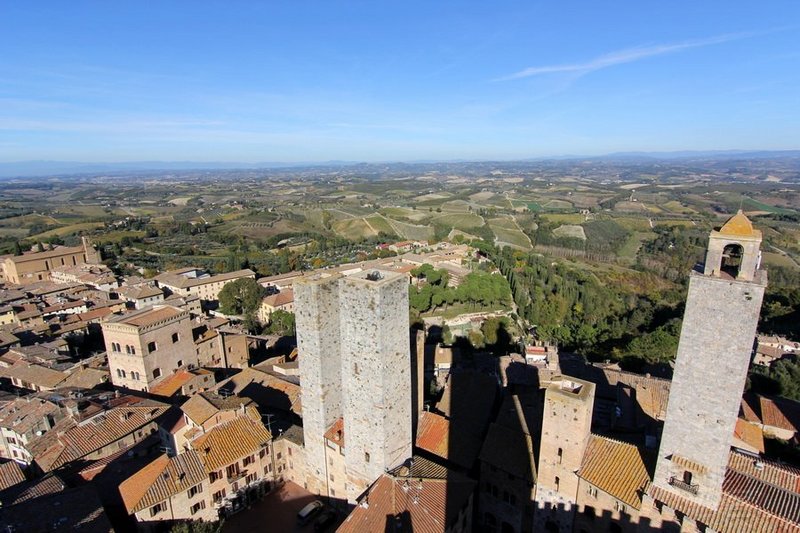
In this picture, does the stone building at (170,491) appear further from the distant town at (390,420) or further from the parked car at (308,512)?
the parked car at (308,512)

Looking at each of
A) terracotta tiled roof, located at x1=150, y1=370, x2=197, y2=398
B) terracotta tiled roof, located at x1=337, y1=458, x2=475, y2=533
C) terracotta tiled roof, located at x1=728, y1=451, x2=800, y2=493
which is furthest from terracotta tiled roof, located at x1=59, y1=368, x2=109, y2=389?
terracotta tiled roof, located at x1=728, y1=451, x2=800, y2=493

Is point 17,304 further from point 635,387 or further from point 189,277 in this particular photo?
point 635,387

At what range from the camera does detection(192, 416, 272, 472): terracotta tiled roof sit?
798 inches

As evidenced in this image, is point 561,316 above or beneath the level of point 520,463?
beneath

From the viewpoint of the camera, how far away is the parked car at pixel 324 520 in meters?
20.3

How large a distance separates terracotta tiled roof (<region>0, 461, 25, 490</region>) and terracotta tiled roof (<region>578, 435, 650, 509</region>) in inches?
958

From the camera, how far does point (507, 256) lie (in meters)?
88.6

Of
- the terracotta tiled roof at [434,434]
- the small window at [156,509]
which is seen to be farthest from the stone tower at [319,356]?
the small window at [156,509]

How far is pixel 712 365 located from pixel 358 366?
12.9 metres

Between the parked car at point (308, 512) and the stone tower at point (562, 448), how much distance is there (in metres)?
10.0

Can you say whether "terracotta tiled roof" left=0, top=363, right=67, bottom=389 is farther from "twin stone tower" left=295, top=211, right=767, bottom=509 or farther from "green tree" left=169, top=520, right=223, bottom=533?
"twin stone tower" left=295, top=211, right=767, bottom=509

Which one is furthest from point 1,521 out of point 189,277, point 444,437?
point 189,277

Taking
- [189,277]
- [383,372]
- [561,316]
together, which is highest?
[383,372]

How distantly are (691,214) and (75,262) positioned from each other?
15811 centimetres
